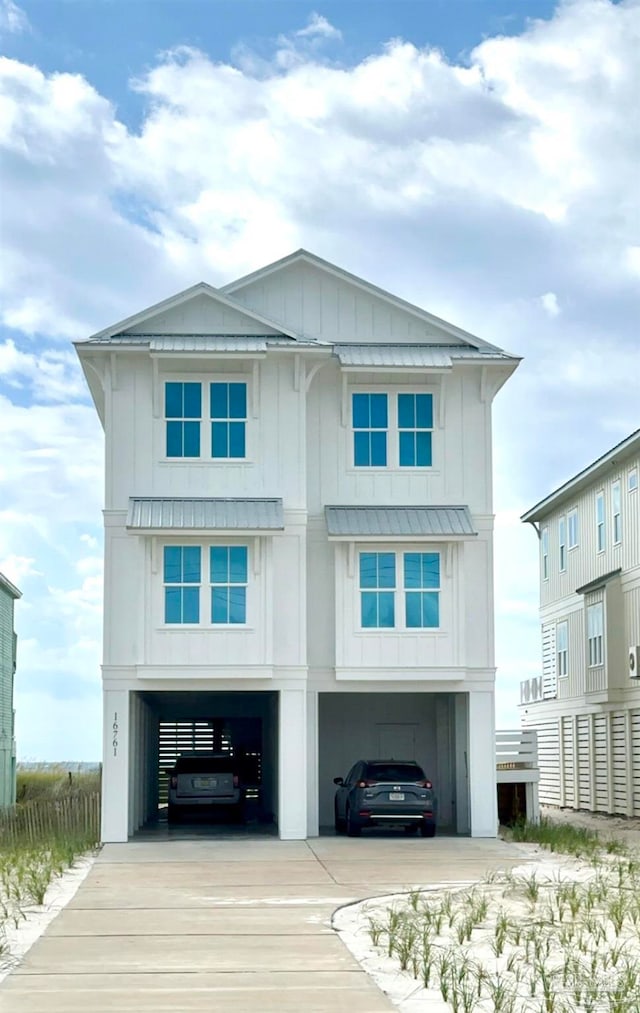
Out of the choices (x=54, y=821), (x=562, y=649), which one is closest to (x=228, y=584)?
(x=54, y=821)

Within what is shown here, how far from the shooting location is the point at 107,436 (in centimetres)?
2859

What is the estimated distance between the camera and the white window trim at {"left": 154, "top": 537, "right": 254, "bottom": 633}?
91.4 ft

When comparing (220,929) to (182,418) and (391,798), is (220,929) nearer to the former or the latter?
(391,798)

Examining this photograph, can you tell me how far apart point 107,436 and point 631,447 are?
1385 centimetres

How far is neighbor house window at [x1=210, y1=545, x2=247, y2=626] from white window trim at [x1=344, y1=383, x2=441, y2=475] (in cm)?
315

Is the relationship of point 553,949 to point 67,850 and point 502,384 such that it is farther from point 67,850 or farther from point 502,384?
point 502,384

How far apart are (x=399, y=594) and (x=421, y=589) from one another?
442 mm

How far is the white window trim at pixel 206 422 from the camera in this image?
28.7 m

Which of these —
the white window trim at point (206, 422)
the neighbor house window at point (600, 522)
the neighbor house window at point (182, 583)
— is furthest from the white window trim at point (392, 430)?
the neighbor house window at point (600, 522)

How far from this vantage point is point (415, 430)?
29.9 m

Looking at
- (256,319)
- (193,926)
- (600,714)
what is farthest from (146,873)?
(600,714)

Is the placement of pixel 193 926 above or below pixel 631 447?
below

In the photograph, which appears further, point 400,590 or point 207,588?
point 400,590

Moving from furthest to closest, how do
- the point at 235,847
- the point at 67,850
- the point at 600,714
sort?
the point at 600,714 → the point at 235,847 → the point at 67,850
